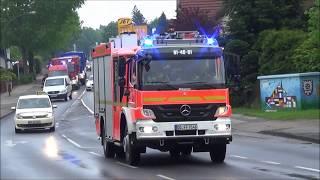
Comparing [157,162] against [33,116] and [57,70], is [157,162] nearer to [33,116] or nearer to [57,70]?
[33,116]

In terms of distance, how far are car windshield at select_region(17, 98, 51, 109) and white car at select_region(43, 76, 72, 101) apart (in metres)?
23.5

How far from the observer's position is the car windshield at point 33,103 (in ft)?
106

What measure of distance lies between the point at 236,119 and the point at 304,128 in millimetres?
8299

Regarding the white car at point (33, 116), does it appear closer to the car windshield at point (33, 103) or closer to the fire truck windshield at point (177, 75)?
the car windshield at point (33, 103)

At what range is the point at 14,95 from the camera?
6031 cm

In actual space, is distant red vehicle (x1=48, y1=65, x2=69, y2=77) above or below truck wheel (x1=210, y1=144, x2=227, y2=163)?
above

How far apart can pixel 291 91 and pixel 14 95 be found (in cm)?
3026

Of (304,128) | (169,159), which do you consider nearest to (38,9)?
(304,128)

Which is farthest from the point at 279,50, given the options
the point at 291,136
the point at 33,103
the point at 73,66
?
the point at 73,66

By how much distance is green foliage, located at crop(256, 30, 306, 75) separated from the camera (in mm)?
39875

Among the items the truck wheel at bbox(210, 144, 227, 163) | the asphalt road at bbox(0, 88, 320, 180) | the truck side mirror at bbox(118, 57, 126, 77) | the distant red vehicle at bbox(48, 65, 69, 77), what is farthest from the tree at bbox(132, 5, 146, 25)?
the distant red vehicle at bbox(48, 65, 69, 77)

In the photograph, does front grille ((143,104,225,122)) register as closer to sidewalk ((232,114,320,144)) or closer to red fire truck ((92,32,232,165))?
red fire truck ((92,32,232,165))

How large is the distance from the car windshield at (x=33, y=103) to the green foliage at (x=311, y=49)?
11824 mm

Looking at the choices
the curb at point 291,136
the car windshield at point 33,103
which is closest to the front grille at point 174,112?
the curb at point 291,136
